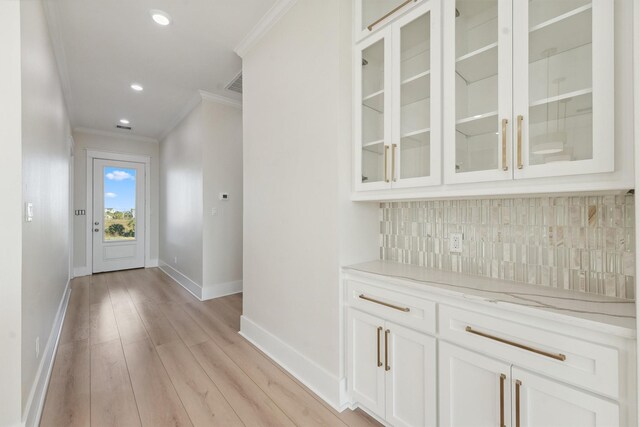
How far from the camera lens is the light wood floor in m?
1.76

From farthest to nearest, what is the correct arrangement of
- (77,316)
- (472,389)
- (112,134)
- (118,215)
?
1. (118,215)
2. (112,134)
3. (77,316)
4. (472,389)

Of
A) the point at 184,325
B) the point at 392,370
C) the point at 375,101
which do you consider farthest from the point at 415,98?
the point at 184,325

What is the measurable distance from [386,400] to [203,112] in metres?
3.94

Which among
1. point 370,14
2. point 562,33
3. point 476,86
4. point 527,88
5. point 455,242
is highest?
point 370,14

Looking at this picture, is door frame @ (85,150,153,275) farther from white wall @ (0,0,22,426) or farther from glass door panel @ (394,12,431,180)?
glass door panel @ (394,12,431,180)

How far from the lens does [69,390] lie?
202 cm

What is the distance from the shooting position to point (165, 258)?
223 inches

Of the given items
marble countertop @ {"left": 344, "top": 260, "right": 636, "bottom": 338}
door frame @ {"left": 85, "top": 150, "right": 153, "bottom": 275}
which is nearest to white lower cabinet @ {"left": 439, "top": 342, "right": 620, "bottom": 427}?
marble countertop @ {"left": 344, "top": 260, "right": 636, "bottom": 338}

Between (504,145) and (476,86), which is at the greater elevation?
(476,86)

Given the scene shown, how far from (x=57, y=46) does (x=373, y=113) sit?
3.12m

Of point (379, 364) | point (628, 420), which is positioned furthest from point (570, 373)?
point (379, 364)

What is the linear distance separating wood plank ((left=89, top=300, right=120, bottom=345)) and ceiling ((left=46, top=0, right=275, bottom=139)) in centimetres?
280

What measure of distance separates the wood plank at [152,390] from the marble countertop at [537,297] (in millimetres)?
1436

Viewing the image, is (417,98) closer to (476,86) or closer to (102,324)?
(476,86)
